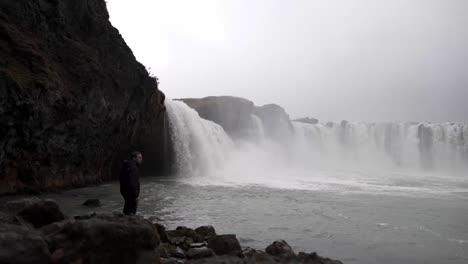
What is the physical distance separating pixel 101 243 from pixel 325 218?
7.95 meters

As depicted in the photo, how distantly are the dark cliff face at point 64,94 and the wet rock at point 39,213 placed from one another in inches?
256

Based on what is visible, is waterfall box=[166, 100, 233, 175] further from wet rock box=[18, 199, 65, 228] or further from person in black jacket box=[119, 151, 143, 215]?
wet rock box=[18, 199, 65, 228]

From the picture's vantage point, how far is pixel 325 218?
1109 centimetres

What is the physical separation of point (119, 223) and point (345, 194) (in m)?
14.1

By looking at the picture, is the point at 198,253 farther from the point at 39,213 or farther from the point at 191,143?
the point at 191,143

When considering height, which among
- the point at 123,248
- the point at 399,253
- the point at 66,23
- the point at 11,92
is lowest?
the point at 399,253

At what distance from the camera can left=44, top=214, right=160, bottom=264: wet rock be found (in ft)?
14.1

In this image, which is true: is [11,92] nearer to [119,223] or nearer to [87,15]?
[87,15]

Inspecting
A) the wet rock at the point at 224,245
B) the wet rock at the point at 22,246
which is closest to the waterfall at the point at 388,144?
the wet rock at the point at 224,245

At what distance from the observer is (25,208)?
6.30 m

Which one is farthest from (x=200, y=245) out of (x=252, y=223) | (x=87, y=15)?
(x=87, y=15)

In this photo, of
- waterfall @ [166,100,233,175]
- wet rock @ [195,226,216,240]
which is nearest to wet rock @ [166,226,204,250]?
wet rock @ [195,226,216,240]

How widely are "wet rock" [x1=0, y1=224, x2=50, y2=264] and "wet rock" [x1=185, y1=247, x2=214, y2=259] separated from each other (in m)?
2.44

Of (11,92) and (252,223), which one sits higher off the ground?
(11,92)
